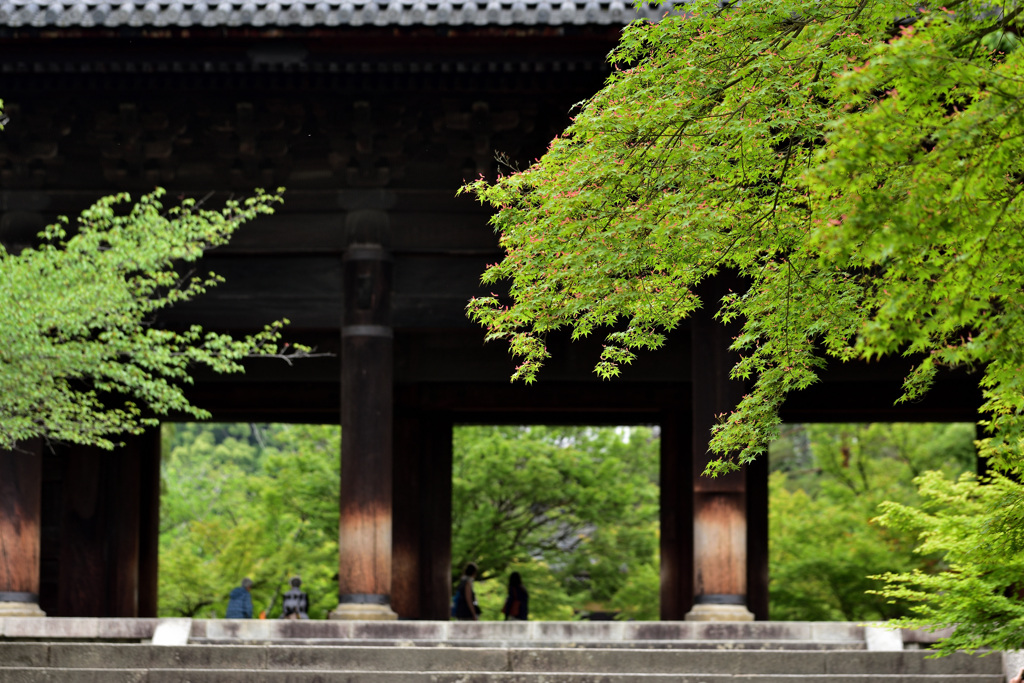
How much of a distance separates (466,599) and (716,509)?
18.8 feet

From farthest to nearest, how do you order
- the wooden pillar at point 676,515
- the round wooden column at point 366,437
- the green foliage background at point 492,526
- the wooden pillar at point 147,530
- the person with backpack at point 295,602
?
the green foliage background at point 492,526
the wooden pillar at point 676,515
the wooden pillar at point 147,530
the person with backpack at point 295,602
the round wooden column at point 366,437

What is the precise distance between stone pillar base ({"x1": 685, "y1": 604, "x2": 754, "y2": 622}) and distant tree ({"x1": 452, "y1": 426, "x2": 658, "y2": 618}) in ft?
38.3

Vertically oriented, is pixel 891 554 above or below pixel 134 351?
below

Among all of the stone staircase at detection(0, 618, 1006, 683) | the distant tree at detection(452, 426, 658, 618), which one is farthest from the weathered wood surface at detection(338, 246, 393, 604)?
the distant tree at detection(452, 426, 658, 618)

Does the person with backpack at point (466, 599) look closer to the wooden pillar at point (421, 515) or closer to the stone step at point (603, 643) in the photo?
the wooden pillar at point (421, 515)

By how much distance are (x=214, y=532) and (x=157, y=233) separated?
46.6 feet

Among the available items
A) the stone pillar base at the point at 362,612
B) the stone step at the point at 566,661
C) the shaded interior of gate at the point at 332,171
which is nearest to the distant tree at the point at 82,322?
the shaded interior of gate at the point at 332,171

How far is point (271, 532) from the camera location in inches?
953

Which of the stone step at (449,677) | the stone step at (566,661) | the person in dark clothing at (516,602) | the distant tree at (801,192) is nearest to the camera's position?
the distant tree at (801,192)

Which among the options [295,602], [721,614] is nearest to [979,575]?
[721,614]

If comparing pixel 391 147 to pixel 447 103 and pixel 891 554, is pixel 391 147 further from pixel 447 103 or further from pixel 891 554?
pixel 891 554

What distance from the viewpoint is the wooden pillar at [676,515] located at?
59.0 feet

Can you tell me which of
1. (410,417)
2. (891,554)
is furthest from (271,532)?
(891,554)

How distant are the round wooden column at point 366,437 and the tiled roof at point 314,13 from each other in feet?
8.48
